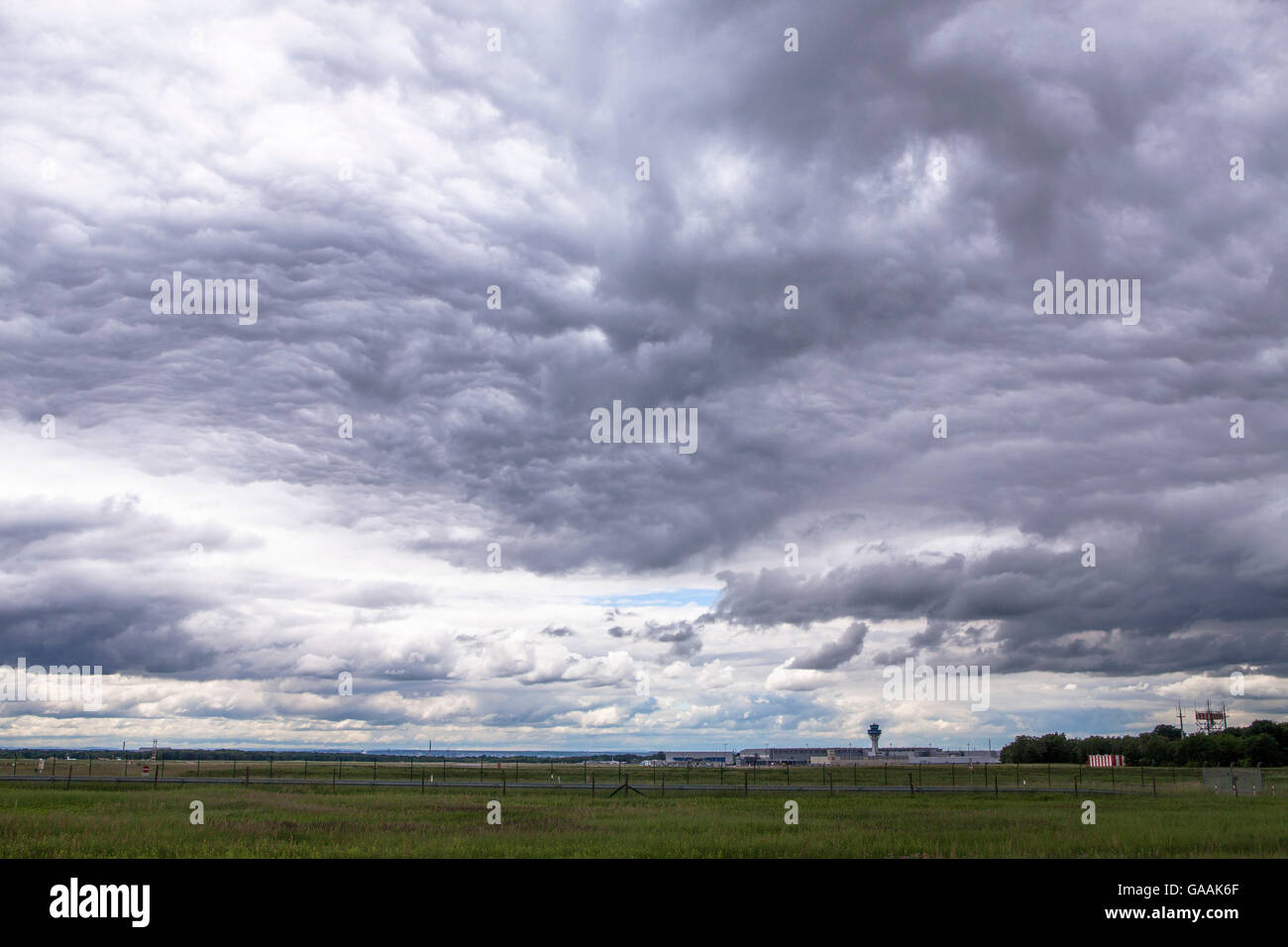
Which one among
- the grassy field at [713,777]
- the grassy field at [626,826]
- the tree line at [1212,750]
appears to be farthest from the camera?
the tree line at [1212,750]

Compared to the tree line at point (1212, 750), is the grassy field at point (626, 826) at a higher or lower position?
higher

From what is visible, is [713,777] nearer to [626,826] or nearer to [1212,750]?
[626,826]

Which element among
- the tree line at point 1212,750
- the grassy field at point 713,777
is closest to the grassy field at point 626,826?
the grassy field at point 713,777

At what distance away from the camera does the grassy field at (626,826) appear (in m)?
30.1

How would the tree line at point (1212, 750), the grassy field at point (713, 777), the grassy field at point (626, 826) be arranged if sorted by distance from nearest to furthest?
the grassy field at point (626, 826)
the grassy field at point (713, 777)
the tree line at point (1212, 750)

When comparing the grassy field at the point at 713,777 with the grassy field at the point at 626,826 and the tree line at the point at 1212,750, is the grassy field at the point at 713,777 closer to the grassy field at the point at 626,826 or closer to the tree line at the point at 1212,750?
the grassy field at the point at 626,826

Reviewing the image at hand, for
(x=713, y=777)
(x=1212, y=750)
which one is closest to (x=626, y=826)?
(x=713, y=777)

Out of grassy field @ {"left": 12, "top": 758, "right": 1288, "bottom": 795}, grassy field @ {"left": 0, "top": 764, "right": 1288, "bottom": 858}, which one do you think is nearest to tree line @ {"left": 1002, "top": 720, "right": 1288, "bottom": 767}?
grassy field @ {"left": 12, "top": 758, "right": 1288, "bottom": 795}

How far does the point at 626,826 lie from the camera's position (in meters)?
39.5

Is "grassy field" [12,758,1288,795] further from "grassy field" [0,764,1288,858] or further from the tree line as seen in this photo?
the tree line
